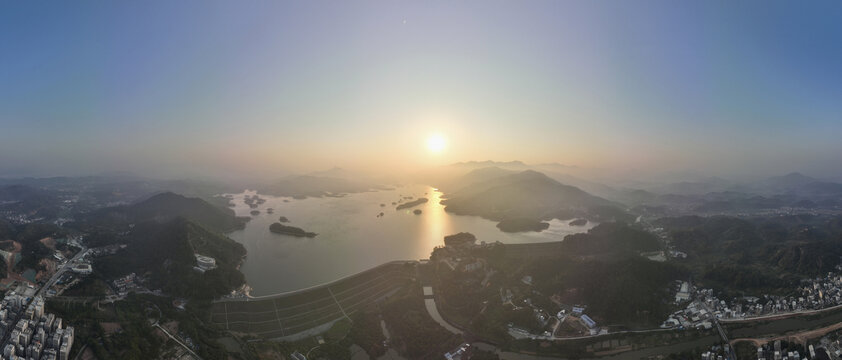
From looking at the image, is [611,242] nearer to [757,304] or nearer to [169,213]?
[757,304]

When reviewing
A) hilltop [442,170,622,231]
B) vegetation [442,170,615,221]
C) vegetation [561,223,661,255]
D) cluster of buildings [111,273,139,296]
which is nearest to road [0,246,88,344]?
cluster of buildings [111,273,139,296]

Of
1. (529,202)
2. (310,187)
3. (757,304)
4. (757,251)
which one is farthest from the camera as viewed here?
(310,187)

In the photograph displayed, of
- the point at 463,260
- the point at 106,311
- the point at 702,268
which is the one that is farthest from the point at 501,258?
the point at 106,311

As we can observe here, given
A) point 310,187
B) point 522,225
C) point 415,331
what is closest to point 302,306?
point 415,331

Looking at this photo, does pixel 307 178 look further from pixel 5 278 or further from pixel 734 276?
pixel 734 276

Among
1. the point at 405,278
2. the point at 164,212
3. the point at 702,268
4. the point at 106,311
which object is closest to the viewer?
the point at 106,311
